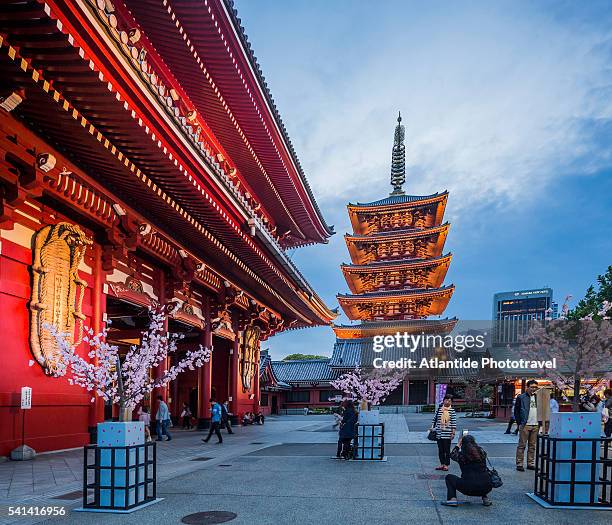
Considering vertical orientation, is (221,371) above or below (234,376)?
above

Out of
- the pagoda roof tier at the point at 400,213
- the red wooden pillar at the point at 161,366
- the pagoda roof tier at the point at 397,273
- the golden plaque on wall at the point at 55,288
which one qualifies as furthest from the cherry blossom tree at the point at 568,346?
the golden plaque on wall at the point at 55,288

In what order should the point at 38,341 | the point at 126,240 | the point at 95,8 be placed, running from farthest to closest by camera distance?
the point at 126,240 → the point at 38,341 → the point at 95,8

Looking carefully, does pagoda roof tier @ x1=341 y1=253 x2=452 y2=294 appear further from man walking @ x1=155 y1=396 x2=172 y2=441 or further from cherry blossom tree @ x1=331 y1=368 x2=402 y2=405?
man walking @ x1=155 y1=396 x2=172 y2=441

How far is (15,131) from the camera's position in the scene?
904cm

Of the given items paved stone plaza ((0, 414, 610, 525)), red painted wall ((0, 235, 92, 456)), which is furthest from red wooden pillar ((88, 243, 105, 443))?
paved stone plaza ((0, 414, 610, 525))

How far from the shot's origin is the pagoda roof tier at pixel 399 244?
50250 millimetres

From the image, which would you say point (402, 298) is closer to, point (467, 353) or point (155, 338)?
point (467, 353)

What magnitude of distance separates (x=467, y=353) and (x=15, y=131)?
51129 mm

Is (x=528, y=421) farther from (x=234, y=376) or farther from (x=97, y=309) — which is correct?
(x=234, y=376)

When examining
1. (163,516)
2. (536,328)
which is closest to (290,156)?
(163,516)

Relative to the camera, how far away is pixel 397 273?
170ft

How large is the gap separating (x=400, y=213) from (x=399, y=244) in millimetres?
2918

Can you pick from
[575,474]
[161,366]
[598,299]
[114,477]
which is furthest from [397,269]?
[114,477]

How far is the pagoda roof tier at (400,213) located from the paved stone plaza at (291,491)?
38971 mm
